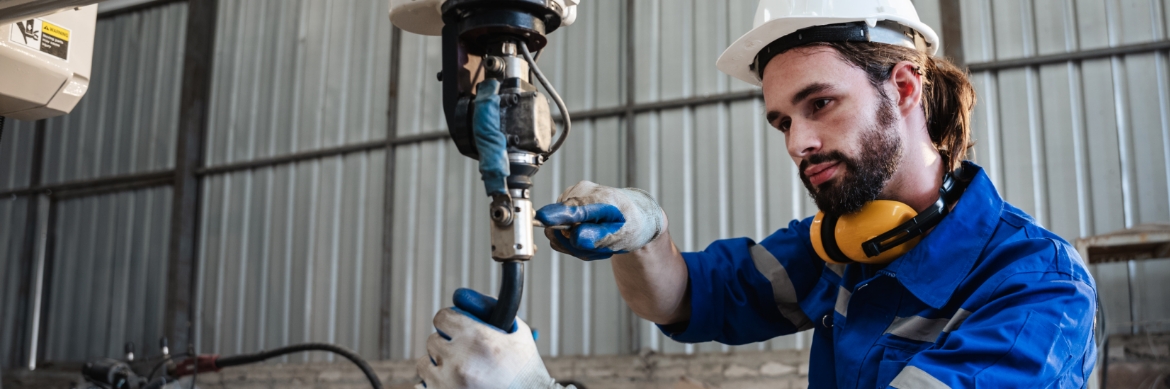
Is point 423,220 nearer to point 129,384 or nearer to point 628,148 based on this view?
point 628,148

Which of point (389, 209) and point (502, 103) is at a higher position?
point (389, 209)

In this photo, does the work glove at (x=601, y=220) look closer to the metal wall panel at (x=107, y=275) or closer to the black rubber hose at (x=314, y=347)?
the black rubber hose at (x=314, y=347)

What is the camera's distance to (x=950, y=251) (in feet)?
4.22

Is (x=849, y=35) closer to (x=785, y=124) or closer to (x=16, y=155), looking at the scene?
(x=785, y=124)

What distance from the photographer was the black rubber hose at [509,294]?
973 millimetres

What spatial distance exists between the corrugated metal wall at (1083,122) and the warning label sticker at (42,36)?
4002mm

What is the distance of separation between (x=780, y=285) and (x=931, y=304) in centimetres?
42

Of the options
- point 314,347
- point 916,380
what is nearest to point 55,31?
point 314,347

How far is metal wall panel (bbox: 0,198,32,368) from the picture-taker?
717cm

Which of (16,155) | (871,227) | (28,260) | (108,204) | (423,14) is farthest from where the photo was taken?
(16,155)

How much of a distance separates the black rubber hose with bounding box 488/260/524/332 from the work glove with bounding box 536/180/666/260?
0.13 m

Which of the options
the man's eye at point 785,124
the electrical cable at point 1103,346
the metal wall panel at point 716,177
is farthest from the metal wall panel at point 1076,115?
the man's eye at point 785,124

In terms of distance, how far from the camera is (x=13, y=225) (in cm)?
747

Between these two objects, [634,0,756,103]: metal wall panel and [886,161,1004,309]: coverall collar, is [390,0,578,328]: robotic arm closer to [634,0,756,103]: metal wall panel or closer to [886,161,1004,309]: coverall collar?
[886,161,1004,309]: coverall collar
